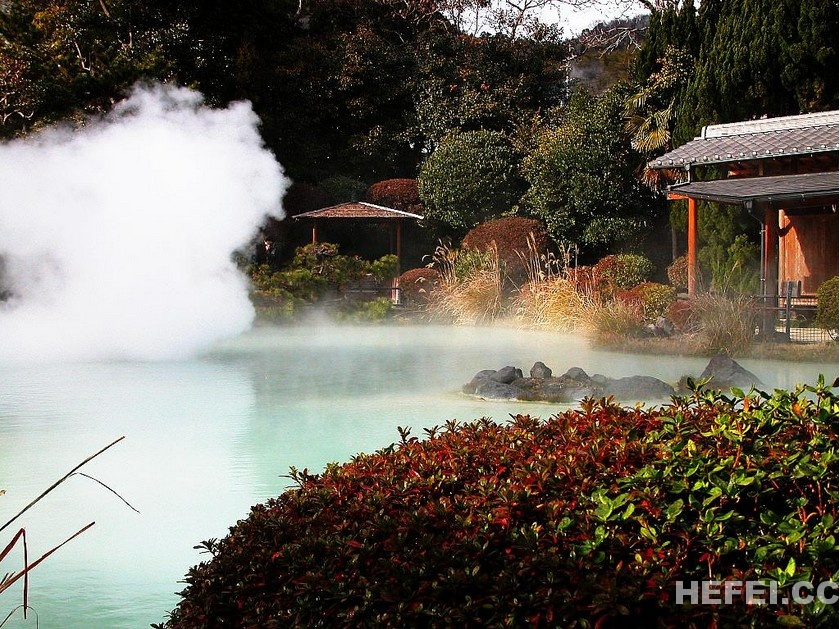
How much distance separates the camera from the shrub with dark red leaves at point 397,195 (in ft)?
76.6

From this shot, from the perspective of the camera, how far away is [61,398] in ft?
30.2

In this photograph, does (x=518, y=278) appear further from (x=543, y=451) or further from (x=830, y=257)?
(x=543, y=451)

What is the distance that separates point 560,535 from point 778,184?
44.7 ft

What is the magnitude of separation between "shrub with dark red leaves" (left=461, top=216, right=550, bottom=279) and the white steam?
544 cm

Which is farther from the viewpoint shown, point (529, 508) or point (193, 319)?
point (193, 319)

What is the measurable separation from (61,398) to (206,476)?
3564 millimetres

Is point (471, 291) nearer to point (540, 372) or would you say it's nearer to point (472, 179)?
point (472, 179)

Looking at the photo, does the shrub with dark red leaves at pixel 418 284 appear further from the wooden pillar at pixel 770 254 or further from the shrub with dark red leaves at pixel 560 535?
the shrub with dark red leaves at pixel 560 535

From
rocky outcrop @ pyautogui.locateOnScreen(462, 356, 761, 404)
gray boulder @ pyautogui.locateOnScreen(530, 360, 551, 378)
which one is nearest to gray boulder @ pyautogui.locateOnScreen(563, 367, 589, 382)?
rocky outcrop @ pyautogui.locateOnScreen(462, 356, 761, 404)

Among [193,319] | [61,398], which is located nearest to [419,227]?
[193,319]

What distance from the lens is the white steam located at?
47.0 feet

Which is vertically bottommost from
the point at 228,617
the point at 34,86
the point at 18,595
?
the point at 18,595

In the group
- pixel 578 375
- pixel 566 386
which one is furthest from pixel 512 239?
pixel 566 386

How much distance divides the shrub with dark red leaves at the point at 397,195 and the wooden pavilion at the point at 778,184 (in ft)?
25.1
